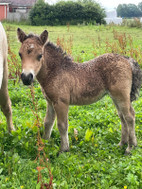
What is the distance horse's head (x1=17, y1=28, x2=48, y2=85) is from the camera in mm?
3526

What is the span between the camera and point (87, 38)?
1903cm

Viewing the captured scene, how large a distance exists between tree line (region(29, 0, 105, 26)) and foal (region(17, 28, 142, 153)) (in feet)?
88.4

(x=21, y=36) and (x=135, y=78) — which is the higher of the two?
(x=21, y=36)

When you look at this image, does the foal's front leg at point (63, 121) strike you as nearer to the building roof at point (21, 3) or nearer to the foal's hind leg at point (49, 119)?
the foal's hind leg at point (49, 119)

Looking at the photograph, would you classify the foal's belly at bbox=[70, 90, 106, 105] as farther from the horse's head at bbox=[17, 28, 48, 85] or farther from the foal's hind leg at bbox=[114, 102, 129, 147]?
the horse's head at bbox=[17, 28, 48, 85]

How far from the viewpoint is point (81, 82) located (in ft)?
14.0

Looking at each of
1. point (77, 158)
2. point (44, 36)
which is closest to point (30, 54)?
point (44, 36)

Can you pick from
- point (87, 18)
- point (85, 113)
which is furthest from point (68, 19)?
point (85, 113)

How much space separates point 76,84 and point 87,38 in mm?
15334

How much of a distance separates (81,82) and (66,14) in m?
28.6

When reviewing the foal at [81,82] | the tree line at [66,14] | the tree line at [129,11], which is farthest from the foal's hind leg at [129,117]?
the tree line at [129,11]

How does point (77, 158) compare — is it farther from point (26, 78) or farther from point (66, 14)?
point (66, 14)

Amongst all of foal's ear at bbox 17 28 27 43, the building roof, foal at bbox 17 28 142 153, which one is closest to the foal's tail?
foal at bbox 17 28 142 153

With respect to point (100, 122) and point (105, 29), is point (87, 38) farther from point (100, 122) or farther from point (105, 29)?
point (100, 122)
